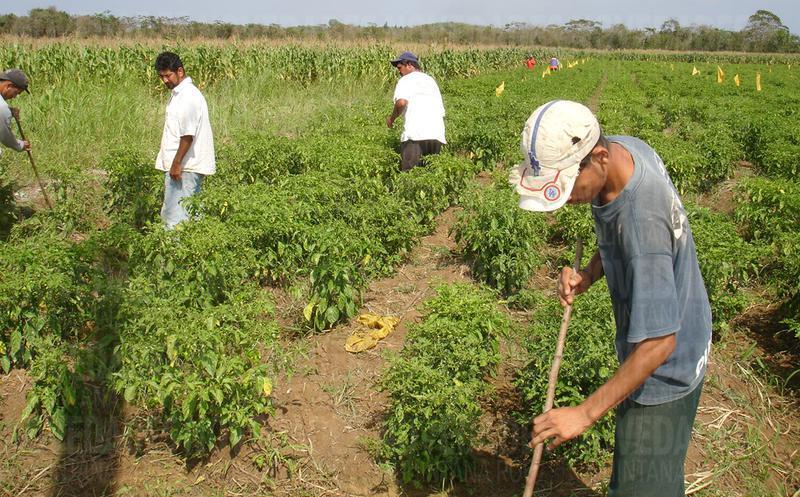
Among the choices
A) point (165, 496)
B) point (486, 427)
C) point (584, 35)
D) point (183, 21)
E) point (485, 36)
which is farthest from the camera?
point (584, 35)

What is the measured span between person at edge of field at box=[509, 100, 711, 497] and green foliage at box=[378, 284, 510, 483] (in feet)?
4.24

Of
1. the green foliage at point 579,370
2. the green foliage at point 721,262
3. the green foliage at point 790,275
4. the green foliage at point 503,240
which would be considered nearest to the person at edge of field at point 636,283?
the green foliage at point 579,370

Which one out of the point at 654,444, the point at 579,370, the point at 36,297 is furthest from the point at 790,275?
the point at 36,297

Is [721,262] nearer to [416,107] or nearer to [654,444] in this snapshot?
[654,444]

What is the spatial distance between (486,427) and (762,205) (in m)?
5.28

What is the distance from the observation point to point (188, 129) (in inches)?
231

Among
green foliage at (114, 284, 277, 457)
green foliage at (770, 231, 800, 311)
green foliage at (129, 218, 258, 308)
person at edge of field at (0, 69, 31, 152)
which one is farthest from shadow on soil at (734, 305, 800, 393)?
person at edge of field at (0, 69, 31, 152)

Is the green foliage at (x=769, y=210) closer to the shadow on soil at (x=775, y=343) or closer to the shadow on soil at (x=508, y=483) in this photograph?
the shadow on soil at (x=775, y=343)

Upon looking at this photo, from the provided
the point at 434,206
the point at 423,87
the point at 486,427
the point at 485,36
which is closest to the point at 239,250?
the point at 486,427

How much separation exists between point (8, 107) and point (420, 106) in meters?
4.63

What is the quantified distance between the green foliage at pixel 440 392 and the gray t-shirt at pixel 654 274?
4.79 ft

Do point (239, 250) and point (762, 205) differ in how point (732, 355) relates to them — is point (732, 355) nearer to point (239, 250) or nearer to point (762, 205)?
point (762, 205)

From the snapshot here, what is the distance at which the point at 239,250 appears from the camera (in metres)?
5.07

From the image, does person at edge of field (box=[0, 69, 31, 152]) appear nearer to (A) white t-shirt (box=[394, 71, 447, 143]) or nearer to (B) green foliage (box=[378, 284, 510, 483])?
(A) white t-shirt (box=[394, 71, 447, 143])
